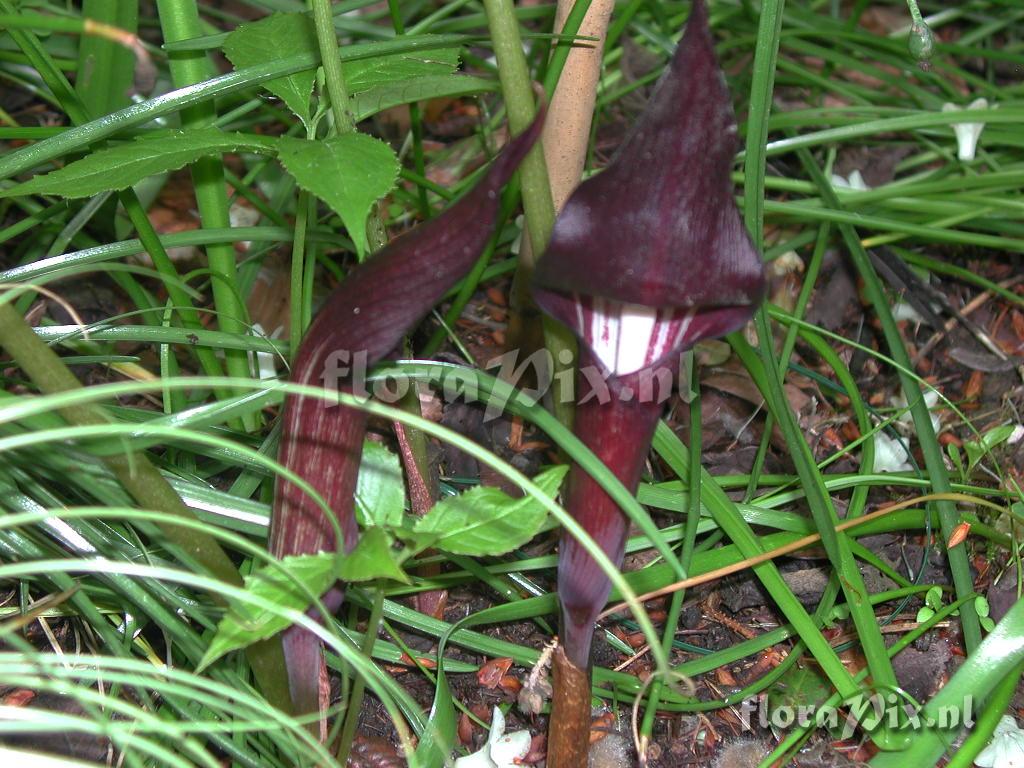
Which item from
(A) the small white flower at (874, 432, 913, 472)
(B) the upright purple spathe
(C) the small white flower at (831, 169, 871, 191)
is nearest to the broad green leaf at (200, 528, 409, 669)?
(B) the upright purple spathe

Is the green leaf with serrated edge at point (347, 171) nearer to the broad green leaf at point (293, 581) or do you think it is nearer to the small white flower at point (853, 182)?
the broad green leaf at point (293, 581)

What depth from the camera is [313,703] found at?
33.5 inches

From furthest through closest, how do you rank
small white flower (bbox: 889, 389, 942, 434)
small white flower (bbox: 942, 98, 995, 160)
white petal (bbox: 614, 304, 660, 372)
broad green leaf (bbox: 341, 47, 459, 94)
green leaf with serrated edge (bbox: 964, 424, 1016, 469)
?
small white flower (bbox: 942, 98, 995, 160) < small white flower (bbox: 889, 389, 942, 434) < green leaf with serrated edge (bbox: 964, 424, 1016, 469) < broad green leaf (bbox: 341, 47, 459, 94) < white petal (bbox: 614, 304, 660, 372)

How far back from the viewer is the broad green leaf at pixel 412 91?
33.9 inches

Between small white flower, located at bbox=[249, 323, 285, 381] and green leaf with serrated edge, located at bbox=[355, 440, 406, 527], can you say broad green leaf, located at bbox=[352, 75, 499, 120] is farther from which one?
small white flower, located at bbox=[249, 323, 285, 381]

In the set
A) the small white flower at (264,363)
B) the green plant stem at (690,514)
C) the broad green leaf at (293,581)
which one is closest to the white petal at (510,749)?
the green plant stem at (690,514)

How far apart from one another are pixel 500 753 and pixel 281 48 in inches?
26.0

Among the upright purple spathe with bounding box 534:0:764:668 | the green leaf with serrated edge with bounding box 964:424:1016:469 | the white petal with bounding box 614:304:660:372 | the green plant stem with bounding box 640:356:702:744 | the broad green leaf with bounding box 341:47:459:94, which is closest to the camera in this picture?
the upright purple spathe with bounding box 534:0:764:668

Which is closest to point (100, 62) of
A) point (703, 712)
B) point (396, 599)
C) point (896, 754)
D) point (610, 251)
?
point (396, 599)

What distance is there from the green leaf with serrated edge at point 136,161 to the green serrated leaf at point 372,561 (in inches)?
11.6

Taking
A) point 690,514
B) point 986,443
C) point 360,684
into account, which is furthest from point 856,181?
point 360,684

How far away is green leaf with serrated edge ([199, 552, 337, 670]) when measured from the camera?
2.17 ft

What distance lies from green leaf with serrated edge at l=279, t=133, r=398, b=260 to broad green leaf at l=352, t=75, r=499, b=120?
0.56 ft

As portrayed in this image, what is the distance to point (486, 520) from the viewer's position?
27.9 inches
